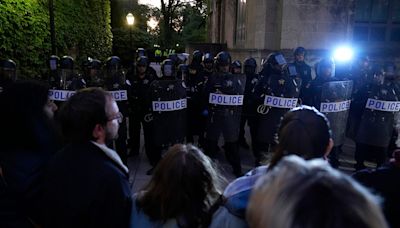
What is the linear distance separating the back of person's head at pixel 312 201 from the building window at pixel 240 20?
13.5 m

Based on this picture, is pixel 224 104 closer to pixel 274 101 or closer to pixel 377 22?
pixel 274 101

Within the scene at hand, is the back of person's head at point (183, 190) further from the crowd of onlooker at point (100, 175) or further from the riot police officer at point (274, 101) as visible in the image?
the riot police officer at point (274, 101)

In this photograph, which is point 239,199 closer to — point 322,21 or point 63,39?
point 322,21

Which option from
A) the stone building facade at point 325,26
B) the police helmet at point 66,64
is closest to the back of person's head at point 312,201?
the police helmet at point 66,64

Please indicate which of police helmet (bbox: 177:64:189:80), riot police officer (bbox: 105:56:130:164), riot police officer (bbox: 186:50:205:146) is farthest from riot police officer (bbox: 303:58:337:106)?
riot police officer (bbox: 105:56:130:164)

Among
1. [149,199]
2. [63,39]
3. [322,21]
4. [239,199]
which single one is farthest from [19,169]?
[63,39]

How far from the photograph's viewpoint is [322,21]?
34.3 feet

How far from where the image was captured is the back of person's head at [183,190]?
2020 millimetres

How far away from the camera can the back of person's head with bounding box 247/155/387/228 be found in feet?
3.13

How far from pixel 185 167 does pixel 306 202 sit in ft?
3.64

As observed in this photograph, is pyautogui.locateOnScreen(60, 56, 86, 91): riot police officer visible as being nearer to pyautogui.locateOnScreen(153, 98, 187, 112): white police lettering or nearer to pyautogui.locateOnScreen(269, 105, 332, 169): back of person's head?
pyautogui.locateOnScreen(153, 98, 187, 112): white police lettering

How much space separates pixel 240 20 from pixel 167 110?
10.1 metres

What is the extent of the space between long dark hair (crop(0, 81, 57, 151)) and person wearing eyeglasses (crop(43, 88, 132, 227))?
21 centimetres

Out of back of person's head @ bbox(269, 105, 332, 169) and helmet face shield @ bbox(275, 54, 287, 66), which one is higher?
helmet face shield @ bbox(275, 54, 287, 66)
